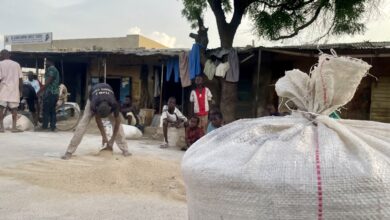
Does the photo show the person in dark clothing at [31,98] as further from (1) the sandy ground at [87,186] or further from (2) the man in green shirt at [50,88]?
(1) the sandy ground at [87,186]

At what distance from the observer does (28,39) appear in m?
21.3

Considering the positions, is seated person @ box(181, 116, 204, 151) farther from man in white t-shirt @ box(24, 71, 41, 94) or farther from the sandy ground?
man in white t-shirt @ box(24, 71, 41, 94)

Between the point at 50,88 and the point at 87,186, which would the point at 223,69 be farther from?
the point at 87,186

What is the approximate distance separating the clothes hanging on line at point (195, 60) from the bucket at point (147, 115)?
252cm

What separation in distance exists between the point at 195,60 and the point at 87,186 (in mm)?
6752

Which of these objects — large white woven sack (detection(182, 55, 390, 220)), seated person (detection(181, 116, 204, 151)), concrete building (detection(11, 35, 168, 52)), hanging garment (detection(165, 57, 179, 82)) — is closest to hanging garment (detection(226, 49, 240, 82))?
hanging garment (detection(165, 57, 179, 82))

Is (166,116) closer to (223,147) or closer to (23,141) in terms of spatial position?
(23,141)

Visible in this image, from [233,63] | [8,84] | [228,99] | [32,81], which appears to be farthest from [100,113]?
[32,81]

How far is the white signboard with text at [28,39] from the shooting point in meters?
20.8

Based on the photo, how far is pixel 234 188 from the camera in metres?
1.50

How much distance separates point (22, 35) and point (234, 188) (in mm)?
22475

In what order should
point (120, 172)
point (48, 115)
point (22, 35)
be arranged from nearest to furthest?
point (120, 172) → point (48, 115) → point (22, 35)

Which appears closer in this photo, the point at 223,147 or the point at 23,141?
the point at 223,147

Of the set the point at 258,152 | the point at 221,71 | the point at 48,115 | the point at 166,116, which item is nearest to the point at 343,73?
the point at 258,152
